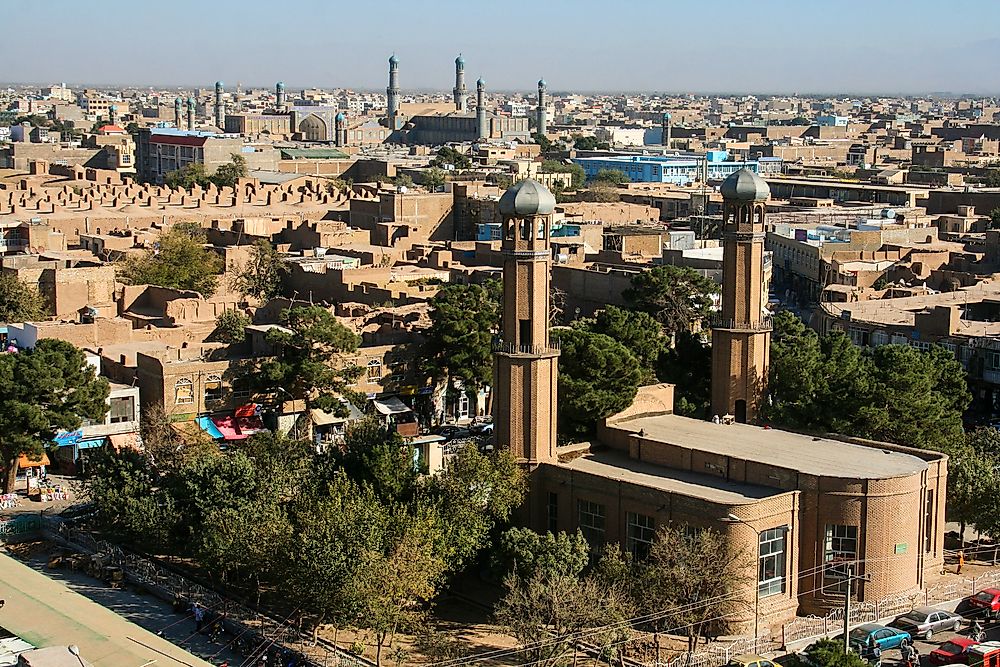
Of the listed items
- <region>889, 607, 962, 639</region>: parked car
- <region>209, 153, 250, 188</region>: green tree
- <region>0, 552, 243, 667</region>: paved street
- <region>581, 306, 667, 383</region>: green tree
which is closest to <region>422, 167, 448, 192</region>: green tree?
<region>209, 153, 250, 188</region>: green tree

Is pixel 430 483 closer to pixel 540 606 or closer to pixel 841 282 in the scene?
pixel 540 606

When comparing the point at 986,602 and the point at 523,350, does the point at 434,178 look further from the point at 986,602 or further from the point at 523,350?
the point at 986,602

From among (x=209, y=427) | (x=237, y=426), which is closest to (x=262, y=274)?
(x=237, y=426)

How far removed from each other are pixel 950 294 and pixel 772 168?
57346 mm

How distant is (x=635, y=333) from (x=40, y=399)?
1082cm

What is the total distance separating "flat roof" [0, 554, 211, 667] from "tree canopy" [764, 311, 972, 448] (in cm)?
1181

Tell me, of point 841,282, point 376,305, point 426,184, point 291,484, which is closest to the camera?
point 291,484

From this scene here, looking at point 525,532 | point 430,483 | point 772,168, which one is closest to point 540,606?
point 525,532

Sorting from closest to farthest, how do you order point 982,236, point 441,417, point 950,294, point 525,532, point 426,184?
point 525,532 < point 441,417 < point 950,294 < point 982,236 < point 426,184

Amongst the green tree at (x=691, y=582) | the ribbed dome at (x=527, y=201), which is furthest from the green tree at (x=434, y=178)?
the green tree at (x=691, y=582)

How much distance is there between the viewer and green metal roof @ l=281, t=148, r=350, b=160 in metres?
94.8

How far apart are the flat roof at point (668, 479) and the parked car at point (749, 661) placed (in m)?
1.98

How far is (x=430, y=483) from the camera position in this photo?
881 inches

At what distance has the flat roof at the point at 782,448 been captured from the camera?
22.0 m
